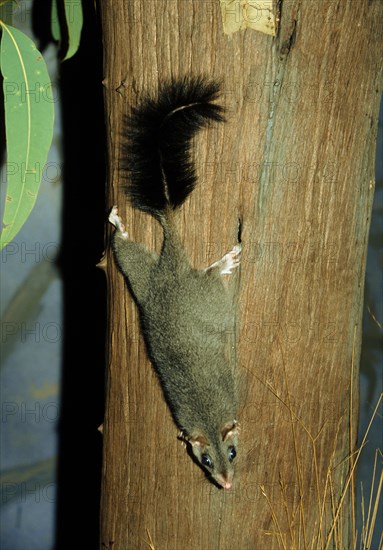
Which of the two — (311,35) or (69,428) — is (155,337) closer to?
(311,35)

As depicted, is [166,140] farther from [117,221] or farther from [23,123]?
[23,123]

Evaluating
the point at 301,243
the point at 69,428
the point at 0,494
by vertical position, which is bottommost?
the point at 0,494

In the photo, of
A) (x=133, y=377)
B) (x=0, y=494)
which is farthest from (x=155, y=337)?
(x=0, y=494)

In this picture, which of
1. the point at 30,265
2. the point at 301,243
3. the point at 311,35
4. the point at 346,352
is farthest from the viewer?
the point at 30,265

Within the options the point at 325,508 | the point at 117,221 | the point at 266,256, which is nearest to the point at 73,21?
the point at 117,221

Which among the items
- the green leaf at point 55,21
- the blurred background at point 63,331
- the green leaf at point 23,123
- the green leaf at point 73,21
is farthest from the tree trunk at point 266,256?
the blurred background at point 63,331

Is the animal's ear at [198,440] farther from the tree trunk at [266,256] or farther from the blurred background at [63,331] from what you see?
the blurred background at [63,331]

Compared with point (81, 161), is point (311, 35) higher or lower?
higher
